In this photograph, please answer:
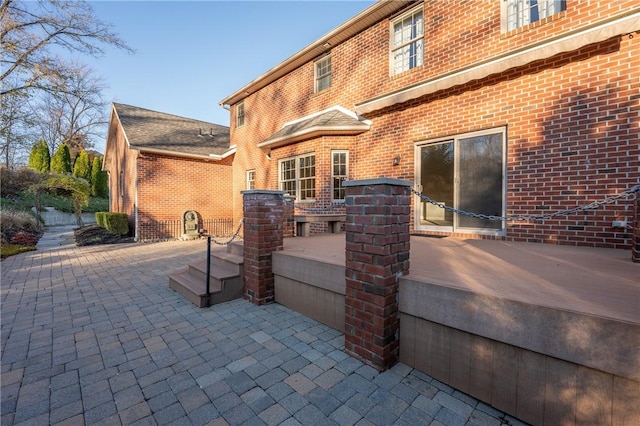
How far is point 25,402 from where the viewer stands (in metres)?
2.12

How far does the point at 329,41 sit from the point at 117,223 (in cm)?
1121

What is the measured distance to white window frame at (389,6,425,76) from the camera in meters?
6.47

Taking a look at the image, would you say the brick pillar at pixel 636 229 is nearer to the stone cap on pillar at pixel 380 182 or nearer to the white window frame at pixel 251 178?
the stone cap on pillar at pixel 380 182

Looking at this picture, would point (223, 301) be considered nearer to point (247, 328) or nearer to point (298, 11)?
point (247, 328)

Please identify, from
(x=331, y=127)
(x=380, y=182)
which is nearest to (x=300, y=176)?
(x=331, y=127)

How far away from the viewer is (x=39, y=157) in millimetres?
23438

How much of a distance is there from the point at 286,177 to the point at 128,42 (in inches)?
481

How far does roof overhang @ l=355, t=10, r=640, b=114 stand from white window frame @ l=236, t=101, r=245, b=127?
8.72 meters

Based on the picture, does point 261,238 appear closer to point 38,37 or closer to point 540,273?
point 540,273

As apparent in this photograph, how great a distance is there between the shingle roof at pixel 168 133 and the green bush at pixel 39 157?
1534 cm

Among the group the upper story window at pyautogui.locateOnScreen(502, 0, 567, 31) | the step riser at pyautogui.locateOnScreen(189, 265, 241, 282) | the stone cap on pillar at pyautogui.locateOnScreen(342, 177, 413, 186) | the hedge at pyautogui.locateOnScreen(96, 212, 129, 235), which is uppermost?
the upper story window at pyautogui.locateOnScreen(502, 0, 567, 31)

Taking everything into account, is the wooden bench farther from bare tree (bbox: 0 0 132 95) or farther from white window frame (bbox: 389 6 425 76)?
bare tree (bbox: 0 0 132 95)

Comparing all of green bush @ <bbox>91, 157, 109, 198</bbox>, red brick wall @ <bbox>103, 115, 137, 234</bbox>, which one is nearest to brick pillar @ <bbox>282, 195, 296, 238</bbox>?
red brick wall @ <bbox>103, 115, 137, 234</bbox>

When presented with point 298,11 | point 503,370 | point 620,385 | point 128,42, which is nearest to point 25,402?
point 503,370
